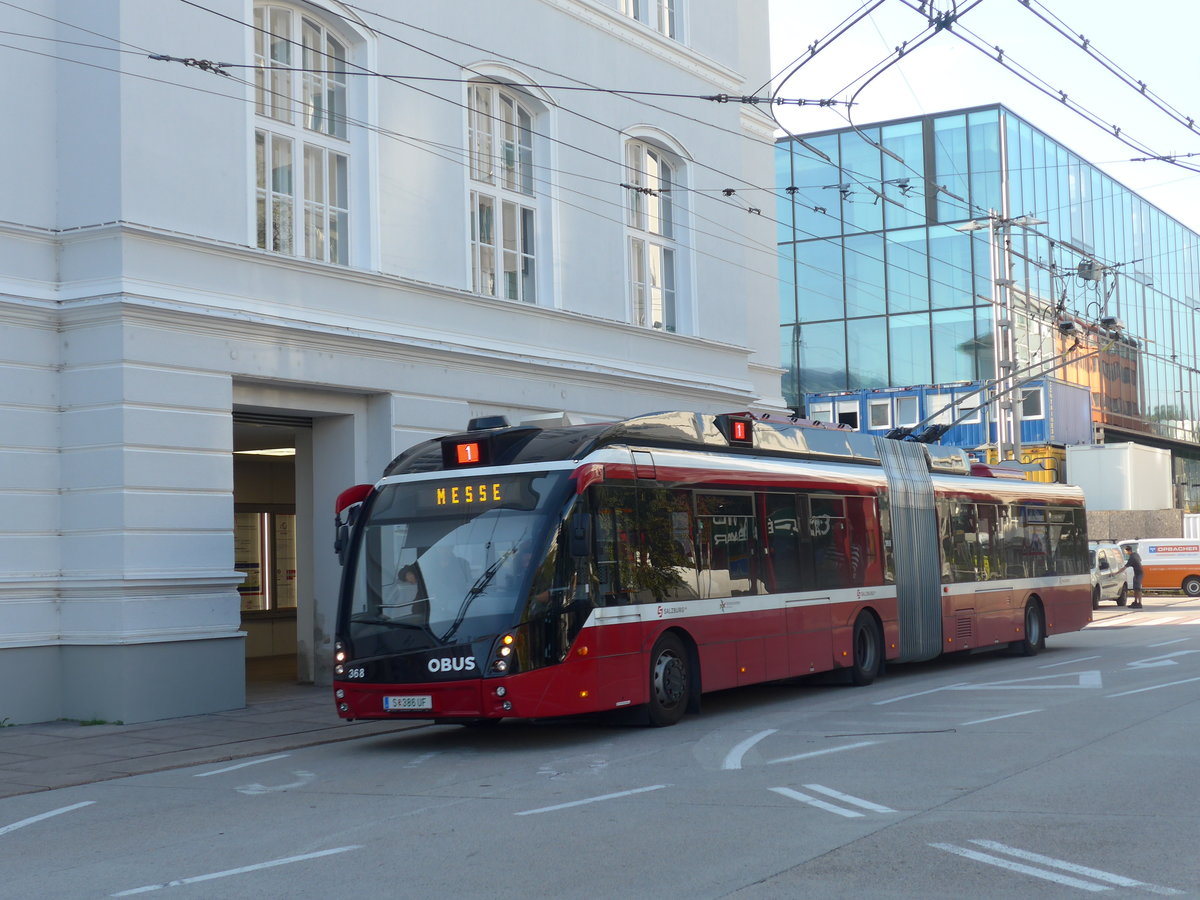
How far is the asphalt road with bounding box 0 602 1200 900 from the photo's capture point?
7230mm

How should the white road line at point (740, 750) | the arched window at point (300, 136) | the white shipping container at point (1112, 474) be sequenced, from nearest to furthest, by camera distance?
the white road line at point (740, 750)
the arched window at point (300, 136)
the white shipping container at point (1112, 474)

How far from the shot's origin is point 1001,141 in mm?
53000

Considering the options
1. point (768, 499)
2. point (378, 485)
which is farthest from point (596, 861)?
point (768, 499)

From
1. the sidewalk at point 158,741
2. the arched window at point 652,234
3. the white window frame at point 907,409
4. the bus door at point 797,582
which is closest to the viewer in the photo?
the sidewalk at point 158,741

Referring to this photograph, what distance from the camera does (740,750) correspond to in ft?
39.7

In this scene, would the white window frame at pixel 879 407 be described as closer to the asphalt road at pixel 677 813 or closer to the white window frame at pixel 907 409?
the white window frame at pixel 907 409

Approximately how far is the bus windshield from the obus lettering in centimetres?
15

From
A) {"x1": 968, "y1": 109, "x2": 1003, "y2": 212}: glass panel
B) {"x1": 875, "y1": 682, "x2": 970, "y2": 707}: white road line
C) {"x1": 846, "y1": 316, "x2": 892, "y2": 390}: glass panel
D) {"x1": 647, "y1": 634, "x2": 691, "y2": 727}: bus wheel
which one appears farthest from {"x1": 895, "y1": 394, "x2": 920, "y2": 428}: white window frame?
{"x1": 647, "y1": 634, "x2": 691, "y2": 727}: bus wheel

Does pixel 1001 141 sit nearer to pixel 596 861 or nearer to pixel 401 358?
pixel 401 358

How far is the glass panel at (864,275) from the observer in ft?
183

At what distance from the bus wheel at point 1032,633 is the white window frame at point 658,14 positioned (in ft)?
37.4

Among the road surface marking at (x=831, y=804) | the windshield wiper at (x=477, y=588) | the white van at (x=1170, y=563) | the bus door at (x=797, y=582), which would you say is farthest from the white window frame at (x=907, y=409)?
the road surface marking at (x=831, y=804)

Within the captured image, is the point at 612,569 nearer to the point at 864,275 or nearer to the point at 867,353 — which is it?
the point at 864,275

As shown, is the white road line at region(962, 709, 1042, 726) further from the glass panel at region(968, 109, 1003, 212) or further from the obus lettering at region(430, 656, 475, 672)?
the glass panel at region(968, 109, 1003, 212)
